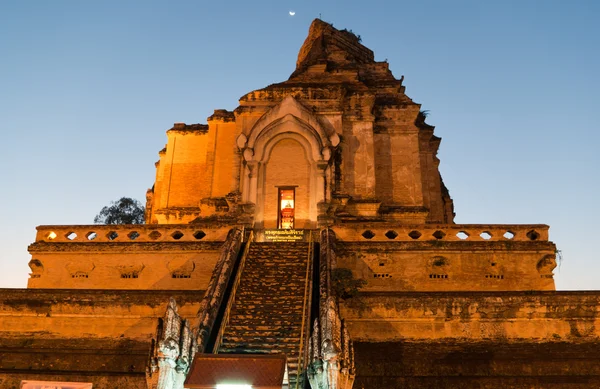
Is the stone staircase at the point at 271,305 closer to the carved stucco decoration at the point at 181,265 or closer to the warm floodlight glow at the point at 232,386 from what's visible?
the carved stucco decoration at the point at 181,265

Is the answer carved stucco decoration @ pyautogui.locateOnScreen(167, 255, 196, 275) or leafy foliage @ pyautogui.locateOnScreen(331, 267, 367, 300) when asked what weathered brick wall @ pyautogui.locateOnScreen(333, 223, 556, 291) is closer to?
leafy foliage @ pyautogui.locateOnScreen(331, 267, 367, 300)

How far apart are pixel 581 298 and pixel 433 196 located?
1232 centimetres

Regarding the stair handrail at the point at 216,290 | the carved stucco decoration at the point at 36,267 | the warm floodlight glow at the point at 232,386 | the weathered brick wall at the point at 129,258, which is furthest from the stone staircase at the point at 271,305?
the carved stucco decoration at the point at 36,267

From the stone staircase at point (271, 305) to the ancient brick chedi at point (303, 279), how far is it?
52mm

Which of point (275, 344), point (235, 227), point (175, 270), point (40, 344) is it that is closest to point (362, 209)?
point (235, 227)

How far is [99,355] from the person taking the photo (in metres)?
12.6

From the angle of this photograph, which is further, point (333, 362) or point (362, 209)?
point (362, 209)

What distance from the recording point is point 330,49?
27.7 meters

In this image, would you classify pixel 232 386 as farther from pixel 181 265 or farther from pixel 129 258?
pixel 129 258

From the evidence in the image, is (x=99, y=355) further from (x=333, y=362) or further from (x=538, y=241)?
(x=538, y=241)

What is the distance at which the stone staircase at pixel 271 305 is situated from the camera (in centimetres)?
1122

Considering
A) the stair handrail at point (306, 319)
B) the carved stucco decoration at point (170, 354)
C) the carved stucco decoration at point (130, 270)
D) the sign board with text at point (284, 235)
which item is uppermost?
the sign board with text at point (284, 235)

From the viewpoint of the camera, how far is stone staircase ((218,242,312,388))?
1122 centimetres

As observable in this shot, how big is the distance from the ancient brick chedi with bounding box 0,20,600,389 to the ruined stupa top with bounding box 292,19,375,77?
0.73 m
